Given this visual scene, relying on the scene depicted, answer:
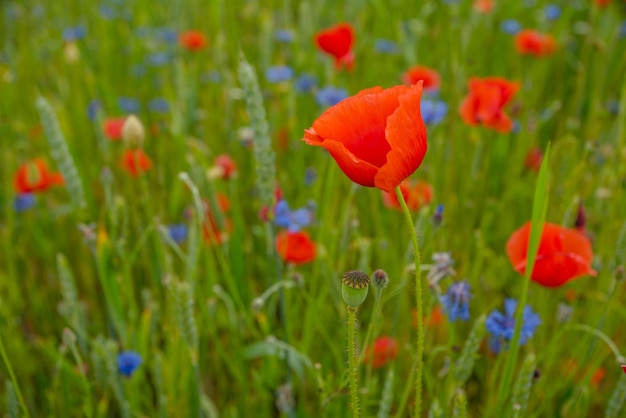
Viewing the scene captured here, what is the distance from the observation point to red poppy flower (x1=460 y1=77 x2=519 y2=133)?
3.60ft

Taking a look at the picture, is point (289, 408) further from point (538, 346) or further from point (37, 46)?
point (37, 46)

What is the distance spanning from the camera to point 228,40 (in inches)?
78.1

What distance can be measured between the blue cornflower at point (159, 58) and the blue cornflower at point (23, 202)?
61cm

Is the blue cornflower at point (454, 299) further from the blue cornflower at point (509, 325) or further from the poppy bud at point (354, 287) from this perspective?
the poppy bud at point (354, 287)

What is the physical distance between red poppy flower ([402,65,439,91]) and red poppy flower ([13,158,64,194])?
28.8 inches

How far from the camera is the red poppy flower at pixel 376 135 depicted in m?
0.51

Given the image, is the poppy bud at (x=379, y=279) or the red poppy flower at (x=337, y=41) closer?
the poppy bud at (x=379, y=279)

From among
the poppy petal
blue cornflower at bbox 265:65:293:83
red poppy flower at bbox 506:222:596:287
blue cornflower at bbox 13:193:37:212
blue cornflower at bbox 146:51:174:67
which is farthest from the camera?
blue cornflower at bbox 146:51:174:67

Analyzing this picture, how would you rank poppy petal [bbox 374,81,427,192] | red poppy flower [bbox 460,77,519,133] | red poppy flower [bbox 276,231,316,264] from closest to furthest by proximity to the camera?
poppy petal [bbox 374,81,427,192]
red poppy flower [bbox 276,231,316,264]
red poppy flower [bbox 460,77,519,133]

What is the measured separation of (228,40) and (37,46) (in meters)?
0.62

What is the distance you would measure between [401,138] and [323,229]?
1.63 ft

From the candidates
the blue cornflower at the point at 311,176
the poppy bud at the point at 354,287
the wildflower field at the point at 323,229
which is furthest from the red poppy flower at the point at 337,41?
the poppy bud at the point at 354,287

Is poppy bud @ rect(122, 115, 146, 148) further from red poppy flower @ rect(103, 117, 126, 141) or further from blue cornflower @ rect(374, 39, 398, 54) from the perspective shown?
blue cornflower @ rect(374, 39, 398, 54)

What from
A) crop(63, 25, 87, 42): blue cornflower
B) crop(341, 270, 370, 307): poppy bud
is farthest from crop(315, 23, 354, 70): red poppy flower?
crop(63, 25, 87, 42): blue cornflower
